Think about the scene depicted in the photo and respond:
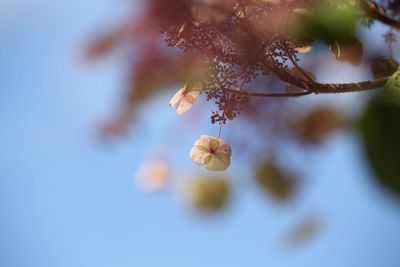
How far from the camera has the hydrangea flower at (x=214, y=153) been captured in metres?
0.90

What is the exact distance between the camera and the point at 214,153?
90 cm

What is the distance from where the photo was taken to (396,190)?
0.42 metres

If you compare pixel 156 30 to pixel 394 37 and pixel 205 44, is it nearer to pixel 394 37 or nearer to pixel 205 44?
pixel 205 44

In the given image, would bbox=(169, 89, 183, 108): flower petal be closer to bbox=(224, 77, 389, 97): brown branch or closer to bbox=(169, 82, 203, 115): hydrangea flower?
bbox=(169, 82, 203, 115): hydrangea flower

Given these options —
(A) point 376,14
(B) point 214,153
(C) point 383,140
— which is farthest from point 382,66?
(C) point 383,140

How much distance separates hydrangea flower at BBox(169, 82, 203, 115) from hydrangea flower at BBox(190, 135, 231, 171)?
80mm

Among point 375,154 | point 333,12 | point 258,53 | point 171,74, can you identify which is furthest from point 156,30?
point 375,154

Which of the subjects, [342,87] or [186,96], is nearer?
[342,87]

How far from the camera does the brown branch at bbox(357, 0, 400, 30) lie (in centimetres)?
80

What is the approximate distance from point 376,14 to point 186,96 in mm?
392

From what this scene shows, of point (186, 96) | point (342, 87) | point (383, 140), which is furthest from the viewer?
point (186, 96)

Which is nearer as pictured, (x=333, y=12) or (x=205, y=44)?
(x=333, y=12)

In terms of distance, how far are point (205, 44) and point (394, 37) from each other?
43cm

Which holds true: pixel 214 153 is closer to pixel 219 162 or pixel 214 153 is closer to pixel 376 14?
pixel 219 162
